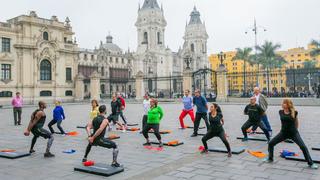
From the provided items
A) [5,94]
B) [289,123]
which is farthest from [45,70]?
[289,123]

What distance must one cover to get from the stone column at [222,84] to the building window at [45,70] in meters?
25.9

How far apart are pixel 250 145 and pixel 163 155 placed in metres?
2.92

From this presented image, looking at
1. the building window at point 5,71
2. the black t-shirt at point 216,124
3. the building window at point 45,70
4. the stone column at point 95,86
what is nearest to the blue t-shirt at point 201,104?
the black t-shirt at point 216,124

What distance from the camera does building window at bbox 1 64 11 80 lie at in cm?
3916

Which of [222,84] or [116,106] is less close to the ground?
[222,84]

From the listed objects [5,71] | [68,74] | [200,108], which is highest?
[68,74]

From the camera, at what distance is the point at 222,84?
3145 centimetres

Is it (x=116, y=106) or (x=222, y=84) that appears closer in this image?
(x=116, y=106)

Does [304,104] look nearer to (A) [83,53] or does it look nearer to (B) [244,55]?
(B) [244,55]

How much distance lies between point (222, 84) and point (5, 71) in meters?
27.9

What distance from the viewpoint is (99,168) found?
6.50 m

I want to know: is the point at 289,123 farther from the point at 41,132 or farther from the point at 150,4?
the point at 150,4

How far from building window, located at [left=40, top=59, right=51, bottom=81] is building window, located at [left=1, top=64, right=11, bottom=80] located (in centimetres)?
471

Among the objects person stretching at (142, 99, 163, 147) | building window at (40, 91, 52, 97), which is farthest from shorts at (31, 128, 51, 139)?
building window at (40, 91, 52, 97)
